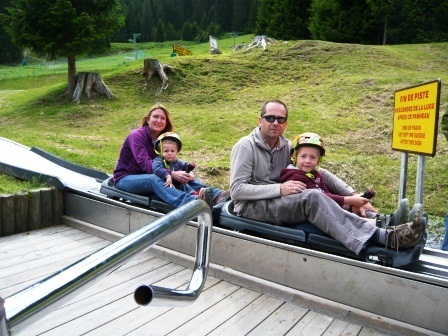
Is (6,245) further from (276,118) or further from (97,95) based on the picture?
(97,95)

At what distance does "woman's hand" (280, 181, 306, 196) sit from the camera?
2.91 metres

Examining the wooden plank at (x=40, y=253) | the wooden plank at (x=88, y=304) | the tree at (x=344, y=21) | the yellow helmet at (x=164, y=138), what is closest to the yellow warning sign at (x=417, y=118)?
the yellow helmet at (x=164, y=138)

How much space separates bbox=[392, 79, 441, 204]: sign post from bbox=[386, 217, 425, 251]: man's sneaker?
883 mm

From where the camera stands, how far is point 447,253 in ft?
9.73

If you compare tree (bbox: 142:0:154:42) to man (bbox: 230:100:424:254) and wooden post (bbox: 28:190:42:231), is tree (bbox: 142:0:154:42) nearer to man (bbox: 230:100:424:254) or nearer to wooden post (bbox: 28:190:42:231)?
wooden post (bbox: 28:190:42:231)

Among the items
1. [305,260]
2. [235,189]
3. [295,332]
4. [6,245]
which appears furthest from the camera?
[6,245]

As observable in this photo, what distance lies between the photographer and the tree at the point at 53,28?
14.3 m

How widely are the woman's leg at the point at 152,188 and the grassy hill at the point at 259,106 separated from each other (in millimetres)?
1087

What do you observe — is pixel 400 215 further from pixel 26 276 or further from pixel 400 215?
pixel 26 276

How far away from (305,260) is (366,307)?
18.1 inches

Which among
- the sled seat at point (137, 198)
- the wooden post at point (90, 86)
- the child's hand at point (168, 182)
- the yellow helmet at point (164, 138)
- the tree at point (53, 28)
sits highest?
the tree at point (53, 28)

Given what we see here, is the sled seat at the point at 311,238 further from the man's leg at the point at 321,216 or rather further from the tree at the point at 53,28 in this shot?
the tree at the point at 53,28

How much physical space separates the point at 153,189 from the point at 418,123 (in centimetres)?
224

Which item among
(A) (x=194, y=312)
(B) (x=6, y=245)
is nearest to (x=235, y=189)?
(A) (x=194, y=312)
